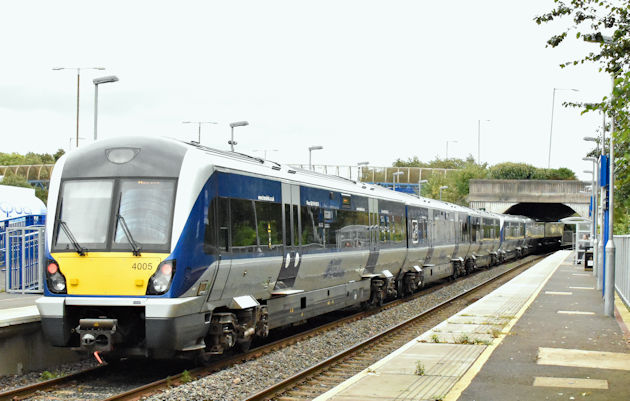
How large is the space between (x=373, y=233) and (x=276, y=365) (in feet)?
26.3

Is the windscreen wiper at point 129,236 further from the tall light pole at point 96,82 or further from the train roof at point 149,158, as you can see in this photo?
the tall light pole at point 96,82

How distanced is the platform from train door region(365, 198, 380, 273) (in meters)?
2.71

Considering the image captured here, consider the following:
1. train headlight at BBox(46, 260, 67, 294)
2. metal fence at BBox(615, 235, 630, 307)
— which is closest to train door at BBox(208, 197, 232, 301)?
train headlight at BBox(46, 260, 67, 294)

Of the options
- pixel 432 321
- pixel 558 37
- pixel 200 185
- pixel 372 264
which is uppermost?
pixel 558 37

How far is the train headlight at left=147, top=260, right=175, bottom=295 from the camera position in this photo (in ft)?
32.2

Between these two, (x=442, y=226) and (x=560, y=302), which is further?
(x=442, y=226)

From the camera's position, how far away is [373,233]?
19.3m

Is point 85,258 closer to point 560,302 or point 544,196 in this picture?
point 560,302

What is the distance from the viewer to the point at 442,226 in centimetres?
2900

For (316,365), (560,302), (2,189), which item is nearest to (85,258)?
(316,365)

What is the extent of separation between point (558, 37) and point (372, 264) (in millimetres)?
8406

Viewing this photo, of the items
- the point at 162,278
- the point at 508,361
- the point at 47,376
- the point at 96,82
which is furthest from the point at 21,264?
the point at 96,82

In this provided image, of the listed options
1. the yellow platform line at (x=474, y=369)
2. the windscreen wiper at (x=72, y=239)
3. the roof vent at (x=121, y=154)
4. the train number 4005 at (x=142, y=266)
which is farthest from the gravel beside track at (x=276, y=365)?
the roof vent at (x=121, y=154)

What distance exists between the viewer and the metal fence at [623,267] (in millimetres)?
18719
